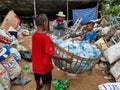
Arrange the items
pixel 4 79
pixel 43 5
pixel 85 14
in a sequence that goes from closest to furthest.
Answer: pixel 4 79 < pixel 85 14 < pixel 43 5

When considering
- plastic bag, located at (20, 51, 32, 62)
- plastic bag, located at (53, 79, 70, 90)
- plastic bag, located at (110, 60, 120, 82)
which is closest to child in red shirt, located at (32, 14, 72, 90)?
plastic bag, located at (53, 79, 70, 90)

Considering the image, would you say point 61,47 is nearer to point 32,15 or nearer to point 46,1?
point 46,1

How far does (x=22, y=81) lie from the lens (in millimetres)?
4453

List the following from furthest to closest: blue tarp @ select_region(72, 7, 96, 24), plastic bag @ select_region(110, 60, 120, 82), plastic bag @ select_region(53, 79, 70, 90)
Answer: blue tarp @ select_region(72, 7, 96, 24) → plastic bag @ select_region(110, 60, 120, 82) → plastic bag @ select_region(53, 79, 70, 90)

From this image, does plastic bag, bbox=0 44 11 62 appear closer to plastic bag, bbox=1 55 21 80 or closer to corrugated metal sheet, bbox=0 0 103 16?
plastic bag, bbox=1 55 21 80

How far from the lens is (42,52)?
333 centimetres

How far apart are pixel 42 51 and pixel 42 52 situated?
16 millimetres

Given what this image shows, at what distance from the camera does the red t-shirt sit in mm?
3201

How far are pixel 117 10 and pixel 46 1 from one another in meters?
3.06

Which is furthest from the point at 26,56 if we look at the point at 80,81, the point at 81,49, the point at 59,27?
the point at 81,49

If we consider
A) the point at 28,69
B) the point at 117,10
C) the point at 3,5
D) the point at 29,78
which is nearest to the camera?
the point at 29,78

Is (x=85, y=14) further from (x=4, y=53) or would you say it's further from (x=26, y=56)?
(x=4, y=53)

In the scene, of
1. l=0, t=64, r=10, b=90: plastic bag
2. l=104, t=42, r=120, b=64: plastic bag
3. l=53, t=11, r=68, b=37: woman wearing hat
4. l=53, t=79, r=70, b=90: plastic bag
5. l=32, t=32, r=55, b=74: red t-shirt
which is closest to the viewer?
l=32, t=32, r=55, b=74: red t-shirt

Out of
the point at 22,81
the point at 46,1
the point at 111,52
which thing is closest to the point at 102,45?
the point at 111,52
